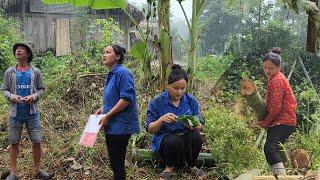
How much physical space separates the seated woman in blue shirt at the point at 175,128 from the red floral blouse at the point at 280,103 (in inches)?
30.0

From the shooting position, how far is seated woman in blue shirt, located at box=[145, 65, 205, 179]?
168 inches

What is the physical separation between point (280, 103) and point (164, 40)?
168 cm

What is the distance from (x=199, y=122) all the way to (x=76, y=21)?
956cm

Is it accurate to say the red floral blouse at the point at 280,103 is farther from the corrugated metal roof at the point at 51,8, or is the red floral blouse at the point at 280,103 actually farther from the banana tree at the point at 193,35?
the corrugated metal roof at the point at 51,8

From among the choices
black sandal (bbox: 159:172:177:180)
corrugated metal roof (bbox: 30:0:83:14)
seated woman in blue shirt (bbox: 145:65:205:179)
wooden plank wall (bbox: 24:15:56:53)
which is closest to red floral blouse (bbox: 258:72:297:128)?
seated woman in blue shirt (bbox: 145:65:205:179)

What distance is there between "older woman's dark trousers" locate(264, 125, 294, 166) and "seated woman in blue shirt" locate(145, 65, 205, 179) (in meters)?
0.69

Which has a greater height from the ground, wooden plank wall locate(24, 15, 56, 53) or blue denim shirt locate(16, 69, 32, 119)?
wooden plank wall locate(24, 15, 56, 53)

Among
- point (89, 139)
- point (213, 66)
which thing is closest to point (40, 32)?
point (213, 66)

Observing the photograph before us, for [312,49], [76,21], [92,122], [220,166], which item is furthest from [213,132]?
[76,21]

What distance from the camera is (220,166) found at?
4.66 m

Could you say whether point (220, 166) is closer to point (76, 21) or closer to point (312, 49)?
point (312, 49)

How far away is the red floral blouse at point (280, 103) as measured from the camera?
429 cm

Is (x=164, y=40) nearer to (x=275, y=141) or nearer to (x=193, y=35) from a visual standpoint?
(x=193, y=35)

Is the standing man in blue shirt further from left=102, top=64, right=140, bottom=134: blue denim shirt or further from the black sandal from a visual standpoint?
the black sandal
